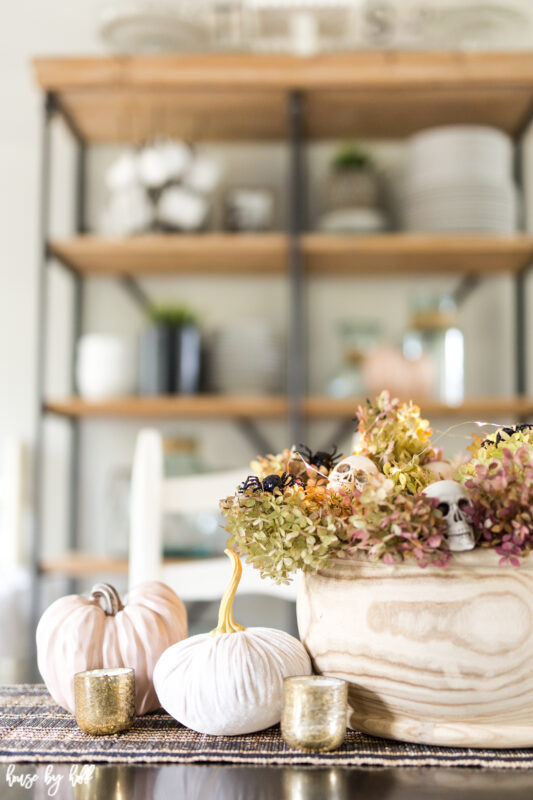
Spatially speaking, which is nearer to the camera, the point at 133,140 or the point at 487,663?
the point at 487,663

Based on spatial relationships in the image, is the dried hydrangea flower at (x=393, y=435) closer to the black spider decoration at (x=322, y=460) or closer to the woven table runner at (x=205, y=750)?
the black spider decoration at (x=322, y=460)

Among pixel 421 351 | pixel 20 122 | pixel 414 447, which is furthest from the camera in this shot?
pixel 20 122

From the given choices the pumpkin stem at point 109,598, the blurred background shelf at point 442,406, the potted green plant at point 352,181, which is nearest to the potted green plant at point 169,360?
the blurred background shelf at point 442,406

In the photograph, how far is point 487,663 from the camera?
45 centimetres

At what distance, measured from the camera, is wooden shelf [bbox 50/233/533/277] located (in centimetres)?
204

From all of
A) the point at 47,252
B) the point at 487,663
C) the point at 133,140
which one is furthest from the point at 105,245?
the point at 487,663

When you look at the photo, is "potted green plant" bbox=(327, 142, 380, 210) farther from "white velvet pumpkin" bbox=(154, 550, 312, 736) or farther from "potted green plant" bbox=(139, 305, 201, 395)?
"white velvet pumpkin" bbox=(154, 550, 312, 736)

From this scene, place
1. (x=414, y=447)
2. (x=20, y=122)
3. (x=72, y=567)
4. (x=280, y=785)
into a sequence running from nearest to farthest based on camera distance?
(x=280, y=785) < (x=414, y=447) < (x=72, y=567) < (x=20, y=122)

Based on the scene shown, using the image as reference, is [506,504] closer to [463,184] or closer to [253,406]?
[253,406]

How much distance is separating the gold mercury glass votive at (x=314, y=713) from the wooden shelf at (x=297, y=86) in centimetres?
184

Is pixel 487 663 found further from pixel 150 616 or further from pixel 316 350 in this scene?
pixel 316 350

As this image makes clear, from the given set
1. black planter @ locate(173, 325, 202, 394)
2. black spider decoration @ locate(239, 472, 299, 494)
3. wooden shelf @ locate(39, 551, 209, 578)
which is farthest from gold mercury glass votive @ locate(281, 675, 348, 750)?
black planter @ locate(173, 325, 202, 394)

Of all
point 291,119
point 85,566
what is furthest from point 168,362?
point 291,119

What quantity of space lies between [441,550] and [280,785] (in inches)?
5.9
